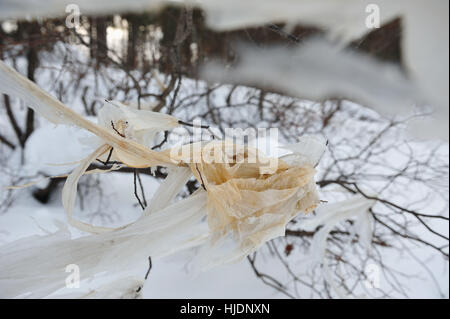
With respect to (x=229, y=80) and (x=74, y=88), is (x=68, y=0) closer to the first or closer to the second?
(x=74, y=88)

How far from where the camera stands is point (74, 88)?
53.9 inches

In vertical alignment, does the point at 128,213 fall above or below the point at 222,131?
below

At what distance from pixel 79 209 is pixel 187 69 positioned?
72 centimetres

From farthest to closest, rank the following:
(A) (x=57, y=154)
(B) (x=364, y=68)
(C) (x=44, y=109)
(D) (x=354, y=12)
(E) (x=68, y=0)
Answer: (B) (x=364, y=68) → (D) (x=354, y=12) → (A) (x=57, y=154) → (E) (x=68, y=0) → (C) (x=44, y=109)

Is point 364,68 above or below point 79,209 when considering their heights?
above

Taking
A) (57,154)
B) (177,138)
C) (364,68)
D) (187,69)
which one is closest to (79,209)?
(57,154)

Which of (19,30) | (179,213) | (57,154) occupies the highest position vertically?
(19,30)

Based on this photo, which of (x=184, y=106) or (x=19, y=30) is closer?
(x=184, y=106)

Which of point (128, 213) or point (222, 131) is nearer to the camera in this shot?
point (222, 131)

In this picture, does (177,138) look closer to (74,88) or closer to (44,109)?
(74,88)

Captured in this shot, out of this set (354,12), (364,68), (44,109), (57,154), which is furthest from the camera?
(364,68)

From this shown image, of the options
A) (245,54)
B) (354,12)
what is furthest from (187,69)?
(354,12)

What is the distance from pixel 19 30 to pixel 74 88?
347 mm

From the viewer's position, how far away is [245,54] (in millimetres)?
1357
